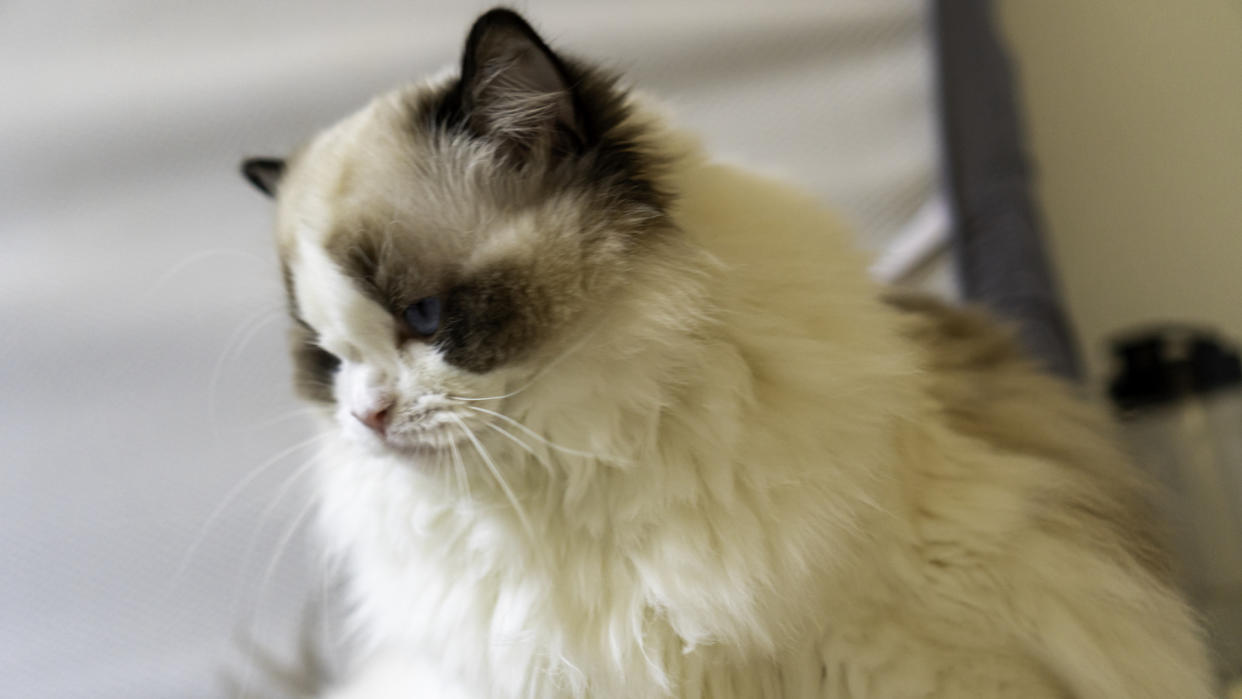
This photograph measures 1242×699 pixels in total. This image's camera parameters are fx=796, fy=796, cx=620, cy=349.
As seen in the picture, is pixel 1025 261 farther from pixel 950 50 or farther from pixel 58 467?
pixel 58 467

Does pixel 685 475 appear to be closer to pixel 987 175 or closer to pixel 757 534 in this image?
pixel 757 534

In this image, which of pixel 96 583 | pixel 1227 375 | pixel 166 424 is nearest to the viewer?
pixel 96 583

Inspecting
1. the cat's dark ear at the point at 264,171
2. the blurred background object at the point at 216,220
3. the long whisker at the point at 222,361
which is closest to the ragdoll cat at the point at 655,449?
the cat's dark ear at the point at 264,171

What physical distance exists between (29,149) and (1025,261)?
→ 1.88 m

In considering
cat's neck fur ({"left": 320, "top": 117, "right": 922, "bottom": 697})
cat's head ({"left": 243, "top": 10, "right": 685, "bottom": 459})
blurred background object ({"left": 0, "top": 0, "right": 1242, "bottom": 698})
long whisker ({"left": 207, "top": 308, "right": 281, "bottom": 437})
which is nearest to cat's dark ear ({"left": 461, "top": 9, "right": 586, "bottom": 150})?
cat's head ({"left": 243, "top": 10, "right": 685, "bottom": 459})

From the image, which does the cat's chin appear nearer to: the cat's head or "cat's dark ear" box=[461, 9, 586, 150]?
the cat's head

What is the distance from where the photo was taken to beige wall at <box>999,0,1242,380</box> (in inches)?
73.4

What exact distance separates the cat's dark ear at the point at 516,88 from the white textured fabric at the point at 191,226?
763 millimetres

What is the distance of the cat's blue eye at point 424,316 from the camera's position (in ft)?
2.48

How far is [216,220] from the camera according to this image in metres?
1.56

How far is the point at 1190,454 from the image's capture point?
5.26ft

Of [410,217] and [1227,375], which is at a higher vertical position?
[410,217]

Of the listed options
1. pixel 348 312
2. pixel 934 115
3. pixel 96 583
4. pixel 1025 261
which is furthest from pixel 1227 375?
pixel 96 583

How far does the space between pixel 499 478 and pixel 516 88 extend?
0.38m
